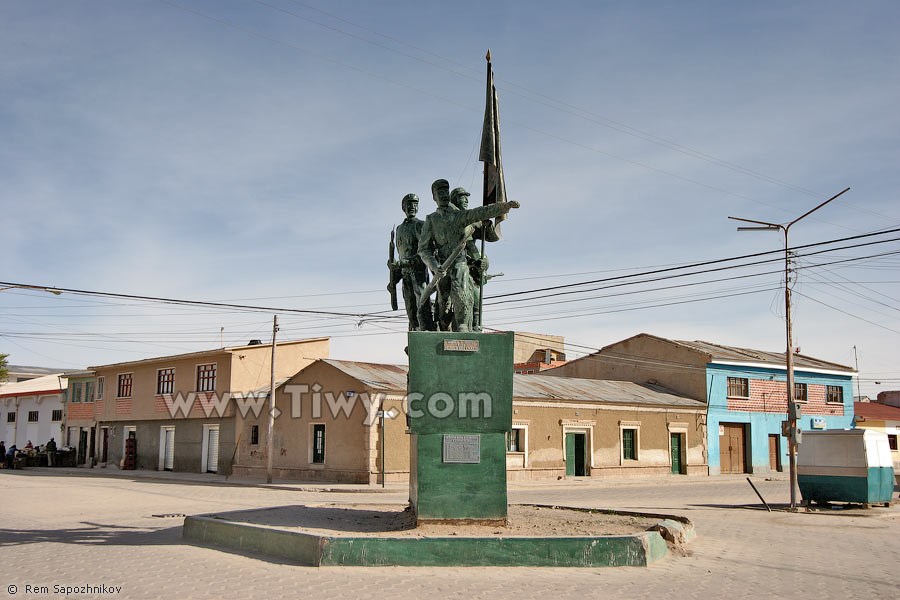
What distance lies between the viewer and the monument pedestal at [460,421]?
9086mm

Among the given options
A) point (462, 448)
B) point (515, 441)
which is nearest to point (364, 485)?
point (515, 441)

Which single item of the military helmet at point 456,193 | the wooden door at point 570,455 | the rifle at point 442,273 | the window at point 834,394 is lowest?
the wooden door at point 570,455

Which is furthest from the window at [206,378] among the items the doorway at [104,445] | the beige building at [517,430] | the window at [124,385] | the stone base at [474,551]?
the stone base at [474,551]

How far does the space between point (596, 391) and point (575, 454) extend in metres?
3.63

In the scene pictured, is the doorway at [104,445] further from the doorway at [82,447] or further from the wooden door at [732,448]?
the wooden door at [732,448]

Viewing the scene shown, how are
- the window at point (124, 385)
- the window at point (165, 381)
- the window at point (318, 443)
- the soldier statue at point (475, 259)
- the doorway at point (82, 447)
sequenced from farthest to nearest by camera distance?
the doorway at point (82, 447)
the window at point (124, 385)
the window at point (165, 381)
the window at point (318, 443)
the soldier statue at point (475, 259)

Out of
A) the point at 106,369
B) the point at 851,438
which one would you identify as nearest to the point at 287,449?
the point at 106,369

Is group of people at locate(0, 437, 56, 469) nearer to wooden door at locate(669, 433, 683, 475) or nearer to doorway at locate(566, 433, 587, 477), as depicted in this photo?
Result: doorway at locate(566, 433, 587, 477)

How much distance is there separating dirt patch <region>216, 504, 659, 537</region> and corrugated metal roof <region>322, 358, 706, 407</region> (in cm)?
1431

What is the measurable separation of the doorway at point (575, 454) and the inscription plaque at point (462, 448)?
70.5 ft

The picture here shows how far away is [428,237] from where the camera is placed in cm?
1055

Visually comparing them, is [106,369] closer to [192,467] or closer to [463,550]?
[192,467]

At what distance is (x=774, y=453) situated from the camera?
37.5 meters

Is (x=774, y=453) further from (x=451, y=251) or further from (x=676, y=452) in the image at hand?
(x=451, y=251)
